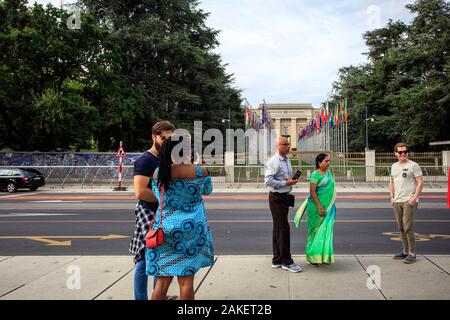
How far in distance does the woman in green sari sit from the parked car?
2036cm

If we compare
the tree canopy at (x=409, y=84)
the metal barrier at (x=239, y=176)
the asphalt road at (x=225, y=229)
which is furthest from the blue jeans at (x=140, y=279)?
the tree canopy at (x=409, y=84)

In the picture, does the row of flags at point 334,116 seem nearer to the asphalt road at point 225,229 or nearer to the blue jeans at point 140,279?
the asphalt road at point 225,229

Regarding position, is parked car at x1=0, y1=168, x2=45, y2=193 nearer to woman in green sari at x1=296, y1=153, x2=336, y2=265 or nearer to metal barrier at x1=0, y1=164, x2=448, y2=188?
metal barrier at x1=0, y1=164, x2=448, y2=188

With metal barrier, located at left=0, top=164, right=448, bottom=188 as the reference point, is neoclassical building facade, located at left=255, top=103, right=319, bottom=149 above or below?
above

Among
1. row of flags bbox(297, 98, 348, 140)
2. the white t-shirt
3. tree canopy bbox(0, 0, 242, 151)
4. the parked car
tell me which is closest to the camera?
the white t-shirt

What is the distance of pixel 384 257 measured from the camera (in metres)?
6.78

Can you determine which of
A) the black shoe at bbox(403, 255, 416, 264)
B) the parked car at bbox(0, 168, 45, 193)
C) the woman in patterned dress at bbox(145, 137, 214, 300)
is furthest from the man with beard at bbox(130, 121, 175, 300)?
the parked car at bbox(0, 168, 45, 193)

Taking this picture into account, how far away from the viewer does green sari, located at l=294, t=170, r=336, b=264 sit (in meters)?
6.05

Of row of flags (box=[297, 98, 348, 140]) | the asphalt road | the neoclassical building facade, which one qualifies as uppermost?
the neoclassical building facade

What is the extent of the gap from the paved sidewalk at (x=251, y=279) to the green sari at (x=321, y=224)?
0.68ft

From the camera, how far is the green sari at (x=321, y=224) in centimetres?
605

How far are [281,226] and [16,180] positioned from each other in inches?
811

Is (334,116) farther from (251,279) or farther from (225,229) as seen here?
(251,279)
